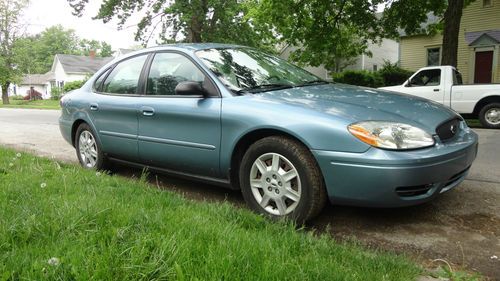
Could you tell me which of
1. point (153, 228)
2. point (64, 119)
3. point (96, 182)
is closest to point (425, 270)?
point (153, 228)

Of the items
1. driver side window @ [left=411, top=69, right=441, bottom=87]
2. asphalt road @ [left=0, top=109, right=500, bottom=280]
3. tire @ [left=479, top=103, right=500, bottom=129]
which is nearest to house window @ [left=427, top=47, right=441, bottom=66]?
driver side window @ [left=411, top=69, right=441, bottom=87]

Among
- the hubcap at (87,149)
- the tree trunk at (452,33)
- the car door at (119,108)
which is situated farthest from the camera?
the tree trunk at (452,33)

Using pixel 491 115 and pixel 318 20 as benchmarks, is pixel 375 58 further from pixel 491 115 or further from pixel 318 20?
pixel 491 115

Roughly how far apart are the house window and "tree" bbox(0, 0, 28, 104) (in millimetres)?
39609

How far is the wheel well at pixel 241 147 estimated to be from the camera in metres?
3.58

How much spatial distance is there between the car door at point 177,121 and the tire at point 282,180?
42cm

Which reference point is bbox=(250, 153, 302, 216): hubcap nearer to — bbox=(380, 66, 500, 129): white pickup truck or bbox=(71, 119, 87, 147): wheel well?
bbox=(71, 119, 87, 147): wheel well

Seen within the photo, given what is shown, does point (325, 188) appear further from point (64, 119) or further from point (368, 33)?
point (368, 33)

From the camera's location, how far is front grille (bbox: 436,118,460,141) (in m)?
3.36

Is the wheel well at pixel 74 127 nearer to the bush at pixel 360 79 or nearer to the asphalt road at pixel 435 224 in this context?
the asphalt road at pixel 435 224

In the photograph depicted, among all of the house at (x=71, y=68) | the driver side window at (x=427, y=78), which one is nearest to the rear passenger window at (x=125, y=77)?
the driver side window at (x=427, y=78)

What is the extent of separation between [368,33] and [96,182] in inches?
675

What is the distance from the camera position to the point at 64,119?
5.87 metres

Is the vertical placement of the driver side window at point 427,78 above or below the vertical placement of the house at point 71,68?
below
